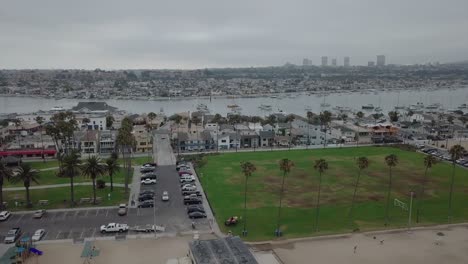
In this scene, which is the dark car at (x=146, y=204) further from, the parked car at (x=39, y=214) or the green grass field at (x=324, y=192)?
the parked car at (x=39, y=214)

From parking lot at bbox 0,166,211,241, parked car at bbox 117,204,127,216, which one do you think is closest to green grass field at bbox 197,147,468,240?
parking lot at bbox 0,166,211,241

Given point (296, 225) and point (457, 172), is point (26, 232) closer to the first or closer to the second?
point (296, 225)

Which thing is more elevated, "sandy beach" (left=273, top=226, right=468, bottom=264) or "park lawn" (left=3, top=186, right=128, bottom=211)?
"park lawn" (left=3, top=186, right=128, bottom=211)

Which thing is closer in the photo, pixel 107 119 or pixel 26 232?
pixel 26 232

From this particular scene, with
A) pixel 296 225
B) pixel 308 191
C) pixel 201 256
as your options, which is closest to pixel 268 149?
pixel 308 191

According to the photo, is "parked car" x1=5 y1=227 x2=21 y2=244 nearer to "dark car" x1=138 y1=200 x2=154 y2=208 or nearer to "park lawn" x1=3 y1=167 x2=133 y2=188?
"dark car" x1=138 y1=200 x2=154 y2=208

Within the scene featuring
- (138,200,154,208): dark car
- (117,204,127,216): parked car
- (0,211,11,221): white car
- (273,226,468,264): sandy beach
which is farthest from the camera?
(138,200,154,208): dark car
